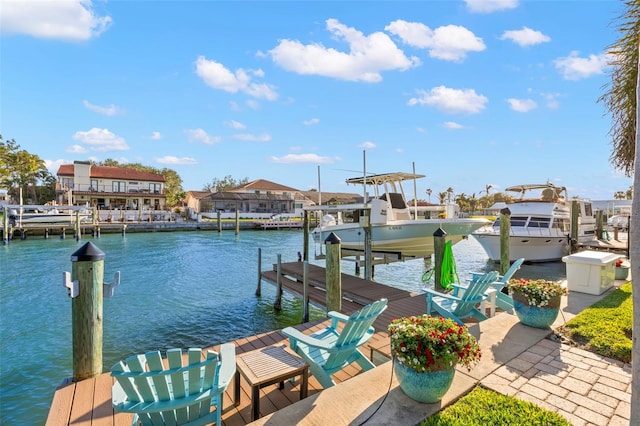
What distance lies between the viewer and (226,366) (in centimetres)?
346

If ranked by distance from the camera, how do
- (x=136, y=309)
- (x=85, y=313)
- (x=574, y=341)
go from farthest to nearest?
(x=136, y=309), (x=574, y=341), (x=85, y=313)

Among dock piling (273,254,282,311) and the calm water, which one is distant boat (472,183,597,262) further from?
dock piling (273,254,282,311)

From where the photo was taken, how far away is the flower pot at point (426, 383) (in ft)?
10.7

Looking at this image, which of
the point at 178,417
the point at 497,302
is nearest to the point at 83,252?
the point at 178,417

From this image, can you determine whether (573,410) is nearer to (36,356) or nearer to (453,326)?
(453,326)

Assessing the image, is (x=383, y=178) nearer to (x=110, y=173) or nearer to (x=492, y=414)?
(x=492, y=414)

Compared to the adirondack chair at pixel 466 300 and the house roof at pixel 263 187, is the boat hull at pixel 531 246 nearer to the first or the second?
the adirondack chair at pixel 466 300

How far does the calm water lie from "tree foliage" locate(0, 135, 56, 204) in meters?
34.5

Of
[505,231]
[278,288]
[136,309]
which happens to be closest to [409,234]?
[505,231]

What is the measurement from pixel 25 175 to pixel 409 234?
209 feet

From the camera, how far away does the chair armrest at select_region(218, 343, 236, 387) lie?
325cm

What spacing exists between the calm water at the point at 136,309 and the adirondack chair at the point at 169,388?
4.37m

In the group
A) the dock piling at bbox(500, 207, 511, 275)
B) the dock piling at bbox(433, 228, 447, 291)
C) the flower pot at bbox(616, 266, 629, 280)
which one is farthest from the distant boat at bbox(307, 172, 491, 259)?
the flower pot at bbox(616, 266, 629, 280)

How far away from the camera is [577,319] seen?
598 cm
